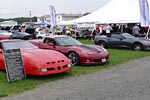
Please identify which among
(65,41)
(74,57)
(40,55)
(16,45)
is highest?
(16,45)

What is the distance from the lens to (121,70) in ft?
35.9

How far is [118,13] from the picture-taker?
29781 millimetres

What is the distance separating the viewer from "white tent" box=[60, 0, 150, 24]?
28.4 m

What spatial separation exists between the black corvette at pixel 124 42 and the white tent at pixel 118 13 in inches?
295

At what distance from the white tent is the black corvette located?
295 inches

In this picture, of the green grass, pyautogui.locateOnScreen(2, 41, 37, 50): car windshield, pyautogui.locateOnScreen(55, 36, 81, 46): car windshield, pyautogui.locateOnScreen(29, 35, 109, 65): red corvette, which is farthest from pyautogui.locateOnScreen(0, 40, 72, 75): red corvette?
pyautogui.locateOnScreen(55, 36, 81, 46): car windshield

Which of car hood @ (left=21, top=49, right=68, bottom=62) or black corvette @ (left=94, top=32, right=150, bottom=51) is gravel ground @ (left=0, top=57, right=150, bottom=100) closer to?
car hood @ (left=21, top=49, right=68, bottom=62)

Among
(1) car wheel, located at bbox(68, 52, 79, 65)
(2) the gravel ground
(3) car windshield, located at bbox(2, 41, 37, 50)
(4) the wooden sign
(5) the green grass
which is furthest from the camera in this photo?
(1) car wheel, located at bbox(68, 52, 79, 65)

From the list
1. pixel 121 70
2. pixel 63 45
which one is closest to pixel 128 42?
pixel 63 45

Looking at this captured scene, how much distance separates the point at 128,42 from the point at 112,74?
9941 millimetres

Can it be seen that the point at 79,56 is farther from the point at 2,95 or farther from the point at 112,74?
the point at 2,95

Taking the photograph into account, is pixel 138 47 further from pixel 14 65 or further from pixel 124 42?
pixel 14 65

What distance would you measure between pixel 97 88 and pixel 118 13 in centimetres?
2277

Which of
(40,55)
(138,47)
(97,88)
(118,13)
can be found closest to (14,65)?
(40,55)
